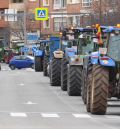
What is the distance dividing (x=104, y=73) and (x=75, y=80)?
7280 mm

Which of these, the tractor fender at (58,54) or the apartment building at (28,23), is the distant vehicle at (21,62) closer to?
the apartment building at (28,23)

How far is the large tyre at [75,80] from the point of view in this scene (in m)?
24.5

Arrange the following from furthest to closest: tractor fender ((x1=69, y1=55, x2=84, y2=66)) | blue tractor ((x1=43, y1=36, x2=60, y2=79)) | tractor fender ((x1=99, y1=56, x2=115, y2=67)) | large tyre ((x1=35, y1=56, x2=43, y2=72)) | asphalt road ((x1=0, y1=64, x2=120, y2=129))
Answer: large tyre ((x1=35, y1=56, x2=43, y2=72)) → blue tractor ((x1=43, y1=36, x2=60, y2=79)) → tractor fender ((x1=69, y1=55, x2=84, y2=66)) → tractor fender ((x1=99, y1=56, x2=115, y2=67)) → asphalt road ((x1=0, y1=64, x2=120, y2=129))

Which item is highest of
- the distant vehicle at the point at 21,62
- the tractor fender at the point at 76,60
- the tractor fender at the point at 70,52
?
the tractor fender at the point at 70,52

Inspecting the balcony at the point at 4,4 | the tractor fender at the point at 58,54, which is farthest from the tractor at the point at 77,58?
the balcony at the point at 4,4

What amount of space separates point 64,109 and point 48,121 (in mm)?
3756

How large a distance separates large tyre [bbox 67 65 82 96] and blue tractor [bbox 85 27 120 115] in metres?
5.64

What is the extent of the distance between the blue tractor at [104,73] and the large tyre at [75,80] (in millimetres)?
5636

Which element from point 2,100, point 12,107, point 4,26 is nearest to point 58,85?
point 2,100

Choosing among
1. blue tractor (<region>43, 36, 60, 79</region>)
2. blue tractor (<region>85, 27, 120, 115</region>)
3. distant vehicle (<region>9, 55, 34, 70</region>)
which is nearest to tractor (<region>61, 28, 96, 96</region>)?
blue tractor (<region>43, 36, 60, 79</region>)

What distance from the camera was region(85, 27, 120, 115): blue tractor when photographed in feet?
56.6

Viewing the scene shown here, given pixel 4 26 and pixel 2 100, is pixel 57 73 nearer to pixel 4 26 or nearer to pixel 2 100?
pixel 2 100

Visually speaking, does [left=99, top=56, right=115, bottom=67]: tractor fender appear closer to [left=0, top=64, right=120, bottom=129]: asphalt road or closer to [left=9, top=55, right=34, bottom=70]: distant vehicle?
[left=0, top=64, right=120, bottom=129]: asphalt road

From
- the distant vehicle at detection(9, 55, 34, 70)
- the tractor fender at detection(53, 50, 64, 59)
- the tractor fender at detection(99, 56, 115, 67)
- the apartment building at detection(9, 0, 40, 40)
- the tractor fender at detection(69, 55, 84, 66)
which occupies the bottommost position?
the distant vehicle at detection(9, 55, 34, 70)
